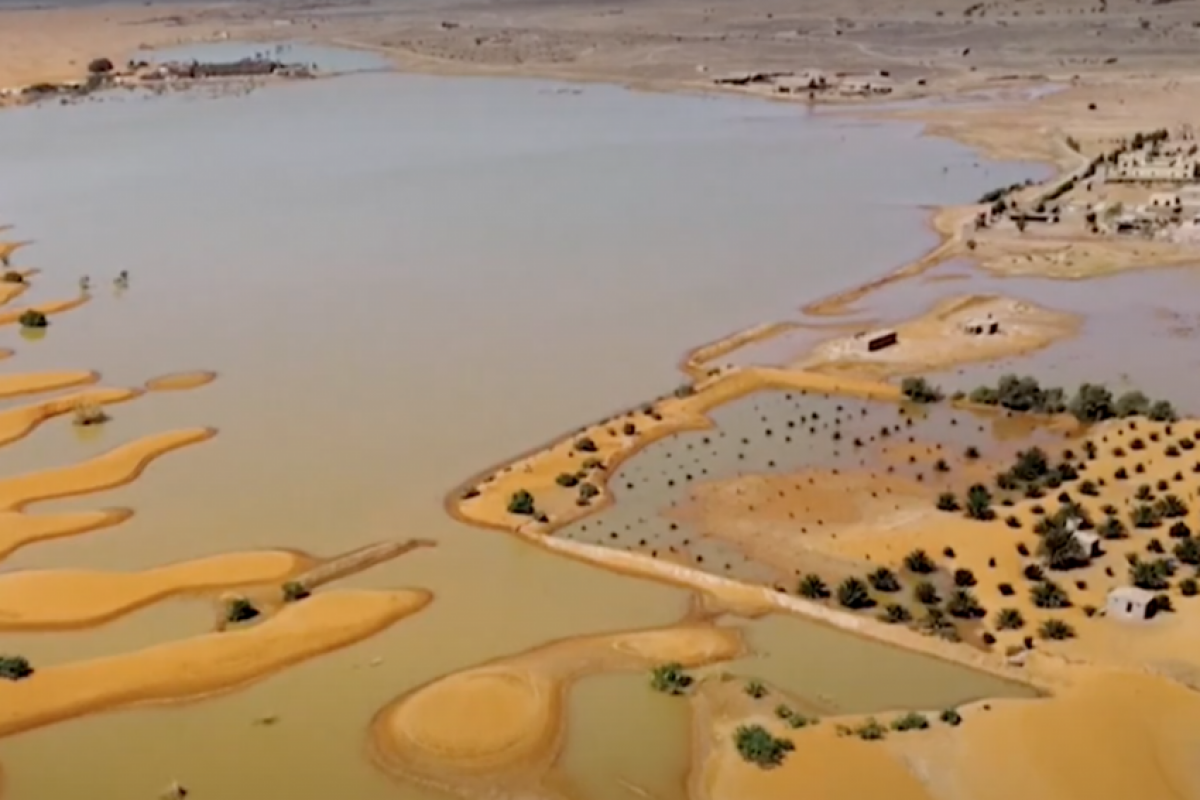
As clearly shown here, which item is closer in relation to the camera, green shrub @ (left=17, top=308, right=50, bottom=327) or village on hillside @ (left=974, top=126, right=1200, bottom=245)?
green shrub @ (left=17, top=308, right=50, bottom=327)

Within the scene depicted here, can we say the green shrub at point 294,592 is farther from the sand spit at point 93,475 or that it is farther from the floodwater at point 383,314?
the sand spit at point 93,475

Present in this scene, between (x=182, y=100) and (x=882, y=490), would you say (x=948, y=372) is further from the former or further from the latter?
(x=182, y=100)

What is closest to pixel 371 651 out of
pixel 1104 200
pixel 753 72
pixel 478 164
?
pixel 1104 200

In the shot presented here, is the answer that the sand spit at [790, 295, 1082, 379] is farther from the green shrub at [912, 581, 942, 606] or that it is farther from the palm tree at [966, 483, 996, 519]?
the green shrub at [912, 581, 942, 606]

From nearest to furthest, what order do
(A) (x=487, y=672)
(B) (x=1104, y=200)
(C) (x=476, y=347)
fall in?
(A) (x=487, y=672) → (C) (x=476, y=347) → (B) (x=1104, y=200)

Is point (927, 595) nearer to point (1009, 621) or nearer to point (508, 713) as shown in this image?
point (1009, 621)

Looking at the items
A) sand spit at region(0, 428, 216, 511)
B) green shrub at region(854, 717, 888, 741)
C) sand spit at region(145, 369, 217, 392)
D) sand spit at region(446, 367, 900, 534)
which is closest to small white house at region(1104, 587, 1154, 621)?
green shrub at region(854, 717, 888, 741)

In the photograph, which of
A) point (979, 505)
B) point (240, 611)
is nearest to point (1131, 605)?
point (979, 505)
